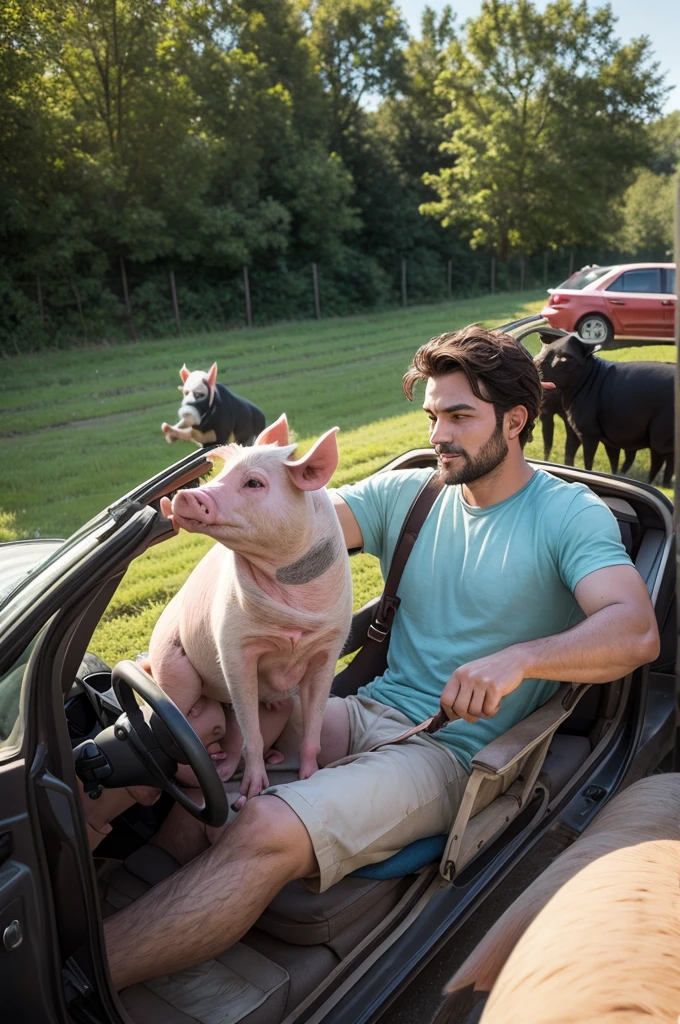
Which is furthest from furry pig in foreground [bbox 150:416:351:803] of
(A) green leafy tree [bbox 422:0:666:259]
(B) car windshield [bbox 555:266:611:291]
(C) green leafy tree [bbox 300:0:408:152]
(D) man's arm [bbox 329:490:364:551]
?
(C) green leafy tree [bbox 300:0:408:152]

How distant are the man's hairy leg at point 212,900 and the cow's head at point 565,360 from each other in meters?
5.11

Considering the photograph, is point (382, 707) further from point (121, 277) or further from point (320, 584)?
point (121, 277)

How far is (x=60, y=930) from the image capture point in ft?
5.14

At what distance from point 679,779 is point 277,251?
21073 millimetres

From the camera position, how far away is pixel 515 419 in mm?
2562

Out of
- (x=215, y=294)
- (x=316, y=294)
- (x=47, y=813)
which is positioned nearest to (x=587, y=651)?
(x=47, y=813)

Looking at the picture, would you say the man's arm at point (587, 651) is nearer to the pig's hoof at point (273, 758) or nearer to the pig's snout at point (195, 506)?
the pig's hoof at point (273, 758)

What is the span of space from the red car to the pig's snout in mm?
10559

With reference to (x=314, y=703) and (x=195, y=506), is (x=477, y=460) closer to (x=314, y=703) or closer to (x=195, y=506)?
(x=314, y=703)

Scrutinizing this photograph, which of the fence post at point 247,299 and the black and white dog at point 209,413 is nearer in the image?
the black and white dog at point 209,413

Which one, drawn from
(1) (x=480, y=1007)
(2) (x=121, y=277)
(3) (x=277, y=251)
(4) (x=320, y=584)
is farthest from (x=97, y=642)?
(3) (x=277, y=251)

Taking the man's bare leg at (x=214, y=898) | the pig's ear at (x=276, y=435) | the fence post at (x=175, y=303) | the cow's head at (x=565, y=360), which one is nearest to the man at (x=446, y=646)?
the man's bare leg at (x=214, y=898)

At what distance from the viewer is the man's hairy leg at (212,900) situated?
185 centimetres

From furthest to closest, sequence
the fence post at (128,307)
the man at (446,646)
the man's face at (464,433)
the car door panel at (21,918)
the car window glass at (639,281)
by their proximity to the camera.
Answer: the fence post at (128,307), the car window glass at (639,281), the man's face at (464,433), the man at (446,646), the car door panel at (21,918)
